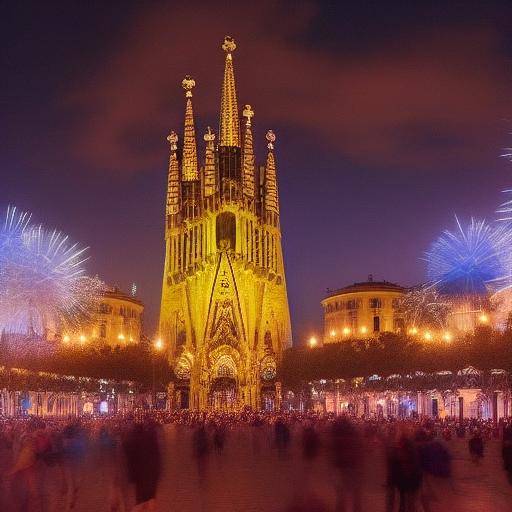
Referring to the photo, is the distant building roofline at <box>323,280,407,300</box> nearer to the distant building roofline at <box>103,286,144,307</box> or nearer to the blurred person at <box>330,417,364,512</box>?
the distant building roofline at <box>103,286,144,307</box>

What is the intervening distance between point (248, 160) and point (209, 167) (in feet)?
21.8

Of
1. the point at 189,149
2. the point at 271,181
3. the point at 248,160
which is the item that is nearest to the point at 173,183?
the point at 189,149

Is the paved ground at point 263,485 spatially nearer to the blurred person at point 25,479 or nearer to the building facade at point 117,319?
the blurred person at point 25,479

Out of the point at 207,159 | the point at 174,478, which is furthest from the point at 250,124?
the point at 174,478

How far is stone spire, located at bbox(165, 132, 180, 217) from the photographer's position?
11919cm

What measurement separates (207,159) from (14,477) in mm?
102034

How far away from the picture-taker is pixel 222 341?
10481 centimetres

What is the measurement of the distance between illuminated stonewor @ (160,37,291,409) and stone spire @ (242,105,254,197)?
162 millimetres

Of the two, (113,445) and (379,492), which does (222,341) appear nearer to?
(113,445)

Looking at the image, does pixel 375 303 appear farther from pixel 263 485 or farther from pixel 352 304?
pixel 263 485

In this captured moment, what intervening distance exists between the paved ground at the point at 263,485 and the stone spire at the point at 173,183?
288 feet

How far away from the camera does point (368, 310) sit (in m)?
130

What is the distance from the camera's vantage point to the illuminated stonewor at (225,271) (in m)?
104

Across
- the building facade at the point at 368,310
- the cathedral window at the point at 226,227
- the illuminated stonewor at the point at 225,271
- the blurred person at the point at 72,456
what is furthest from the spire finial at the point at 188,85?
the blurred person at the point at 72,456
